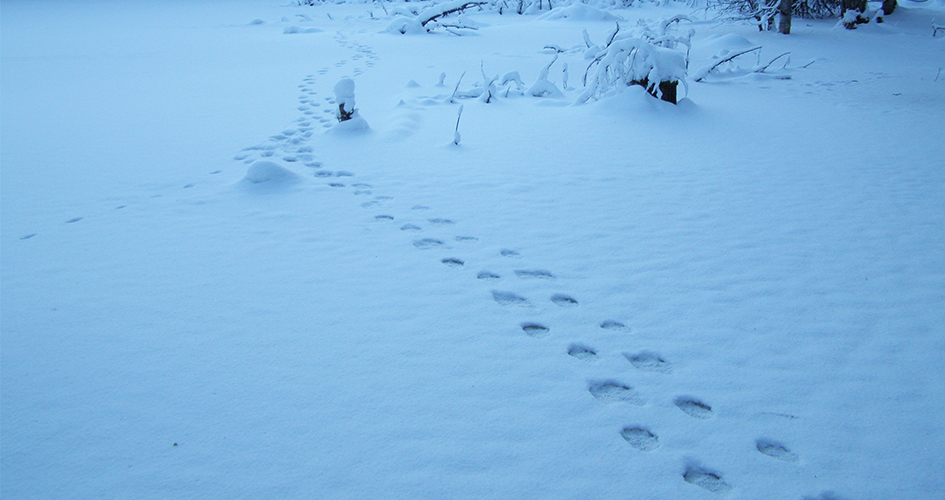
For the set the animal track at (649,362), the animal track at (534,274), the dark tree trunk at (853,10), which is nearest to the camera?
the animal track at (649,362)

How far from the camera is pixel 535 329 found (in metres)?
2.06

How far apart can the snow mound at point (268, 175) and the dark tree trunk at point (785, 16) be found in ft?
32.7

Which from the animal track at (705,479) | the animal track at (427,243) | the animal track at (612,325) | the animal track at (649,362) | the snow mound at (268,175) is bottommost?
the animal track at (705,479)

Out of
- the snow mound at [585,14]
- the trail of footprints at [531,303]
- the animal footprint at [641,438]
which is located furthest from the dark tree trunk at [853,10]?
the animal footprint at [641,438]

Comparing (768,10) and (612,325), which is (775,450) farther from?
(768,10)

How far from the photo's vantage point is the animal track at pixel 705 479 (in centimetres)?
144

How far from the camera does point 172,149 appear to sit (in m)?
4.10

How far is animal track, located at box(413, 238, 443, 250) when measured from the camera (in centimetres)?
267

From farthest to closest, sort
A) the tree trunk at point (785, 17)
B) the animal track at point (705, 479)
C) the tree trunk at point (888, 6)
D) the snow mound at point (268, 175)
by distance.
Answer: the tree trunk at point (888, 6) → the tree trunk at point (785, 17) → the snow mound at point (268, 175) → the animal track at point (705, 479)

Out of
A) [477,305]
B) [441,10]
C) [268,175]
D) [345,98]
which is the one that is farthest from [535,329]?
[441,10]

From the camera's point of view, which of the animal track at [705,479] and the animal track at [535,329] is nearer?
the animal track at [705,479]

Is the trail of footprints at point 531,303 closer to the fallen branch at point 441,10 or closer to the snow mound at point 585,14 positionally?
the fallen branch at point 441,10

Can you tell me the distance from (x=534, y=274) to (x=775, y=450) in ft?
3.85

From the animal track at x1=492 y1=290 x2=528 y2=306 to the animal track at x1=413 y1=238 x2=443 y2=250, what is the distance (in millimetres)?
529
